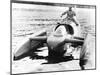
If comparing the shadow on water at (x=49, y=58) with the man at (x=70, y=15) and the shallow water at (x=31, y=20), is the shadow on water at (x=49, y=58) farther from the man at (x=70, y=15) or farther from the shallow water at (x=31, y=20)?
the man at (x=70, y=15)

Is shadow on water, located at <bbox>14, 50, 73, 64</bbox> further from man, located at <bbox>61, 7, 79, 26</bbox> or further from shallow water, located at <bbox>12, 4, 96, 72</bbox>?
man, located at <bbox>61, 7, 79, 26</bbox>

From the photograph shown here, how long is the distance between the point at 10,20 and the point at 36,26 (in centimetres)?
28

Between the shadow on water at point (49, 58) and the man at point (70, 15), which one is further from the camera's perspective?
the man at point (70, 15)

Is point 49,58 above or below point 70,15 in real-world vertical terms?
below

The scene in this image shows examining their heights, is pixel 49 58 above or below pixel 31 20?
below

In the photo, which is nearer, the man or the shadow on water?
the shadow on water

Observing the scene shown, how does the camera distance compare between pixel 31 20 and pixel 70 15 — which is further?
pixel 70 15

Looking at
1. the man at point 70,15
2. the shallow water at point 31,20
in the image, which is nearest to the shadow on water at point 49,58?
the shallow water at point 31,20

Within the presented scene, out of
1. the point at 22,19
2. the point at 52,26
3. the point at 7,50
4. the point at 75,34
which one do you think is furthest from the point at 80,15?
the point at 7,50

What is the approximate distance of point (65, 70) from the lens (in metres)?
2.11

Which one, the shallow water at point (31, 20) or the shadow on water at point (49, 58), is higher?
the shallow water at point (31, 20)

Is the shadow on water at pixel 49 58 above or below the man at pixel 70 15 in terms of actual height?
below

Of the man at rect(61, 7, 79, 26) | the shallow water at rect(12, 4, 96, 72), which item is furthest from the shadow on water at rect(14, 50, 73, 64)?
the man at rect(61, 7, 79, 26)

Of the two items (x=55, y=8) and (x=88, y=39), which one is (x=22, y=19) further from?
(x=88, y=39)
